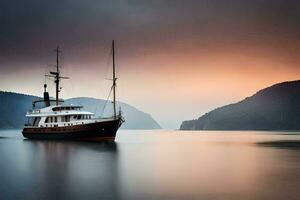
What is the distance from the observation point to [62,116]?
3366 inches

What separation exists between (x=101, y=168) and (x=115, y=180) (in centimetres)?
865

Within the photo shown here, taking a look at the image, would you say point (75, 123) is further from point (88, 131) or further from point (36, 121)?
point (36, 121)

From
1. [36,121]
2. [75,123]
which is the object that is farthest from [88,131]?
[36,121]

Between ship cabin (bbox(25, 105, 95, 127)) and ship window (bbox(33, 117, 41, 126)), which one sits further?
ship window (bbox(33, 117, 41, 126))

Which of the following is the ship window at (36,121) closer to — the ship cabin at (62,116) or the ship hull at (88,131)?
the ship cabin at (62,116)

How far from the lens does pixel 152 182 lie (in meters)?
28.5

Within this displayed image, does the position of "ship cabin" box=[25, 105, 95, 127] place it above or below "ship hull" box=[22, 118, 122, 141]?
above

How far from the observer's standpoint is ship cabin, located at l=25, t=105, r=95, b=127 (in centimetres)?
8306

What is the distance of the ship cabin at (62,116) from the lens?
273 ft

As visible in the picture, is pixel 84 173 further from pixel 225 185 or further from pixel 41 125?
pixel 41 125

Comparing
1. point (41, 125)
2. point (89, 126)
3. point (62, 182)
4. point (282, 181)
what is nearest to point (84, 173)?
point (62, 182)

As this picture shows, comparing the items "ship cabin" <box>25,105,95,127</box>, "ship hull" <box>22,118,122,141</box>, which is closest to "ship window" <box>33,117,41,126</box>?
"ship cabin" <box>25,105,95,127</box>

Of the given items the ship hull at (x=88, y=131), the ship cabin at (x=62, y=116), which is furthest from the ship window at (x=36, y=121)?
the ship hull at (x=88, y=131)

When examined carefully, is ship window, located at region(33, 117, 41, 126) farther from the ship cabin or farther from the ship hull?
the ship hull
